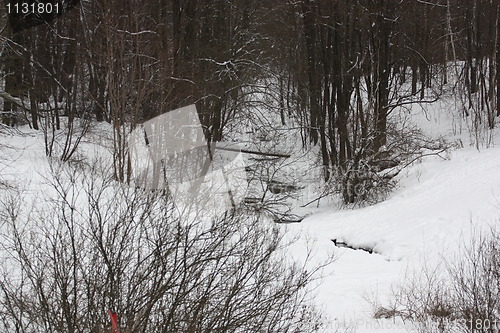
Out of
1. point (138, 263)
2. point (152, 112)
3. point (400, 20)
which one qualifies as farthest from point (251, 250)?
point (400, 20)

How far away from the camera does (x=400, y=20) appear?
18.8 metres

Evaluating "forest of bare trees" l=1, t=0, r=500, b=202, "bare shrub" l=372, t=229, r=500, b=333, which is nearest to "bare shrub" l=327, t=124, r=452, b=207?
"forest of bare trees" l=1, t=0, r=500, b=202

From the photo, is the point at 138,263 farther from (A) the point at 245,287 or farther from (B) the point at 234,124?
(B) the point at 234,124

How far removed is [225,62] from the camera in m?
16.1

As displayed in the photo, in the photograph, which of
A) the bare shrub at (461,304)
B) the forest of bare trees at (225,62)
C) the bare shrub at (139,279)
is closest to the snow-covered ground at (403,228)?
the bare shrub at (461,304)

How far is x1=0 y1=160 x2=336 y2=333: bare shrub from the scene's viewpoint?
4.93 meters

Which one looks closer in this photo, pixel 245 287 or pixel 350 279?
pixel 245 287

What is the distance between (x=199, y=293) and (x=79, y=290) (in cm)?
122

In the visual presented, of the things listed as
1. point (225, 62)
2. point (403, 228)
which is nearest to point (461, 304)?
point (403, 228)

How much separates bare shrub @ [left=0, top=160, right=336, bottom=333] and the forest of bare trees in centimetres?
724

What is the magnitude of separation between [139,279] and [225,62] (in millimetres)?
11839

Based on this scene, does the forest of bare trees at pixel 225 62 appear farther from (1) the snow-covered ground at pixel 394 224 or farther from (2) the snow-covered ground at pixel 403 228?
(2) the snow-covered ground at pixel 403 228

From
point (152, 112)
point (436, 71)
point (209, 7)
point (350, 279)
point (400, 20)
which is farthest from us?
point (436, 71)

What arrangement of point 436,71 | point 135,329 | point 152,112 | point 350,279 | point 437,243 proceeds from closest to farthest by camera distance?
1. point 135,329
2. point 350,279
3. point 437,243
4. point 152,112
5. point 436,71
